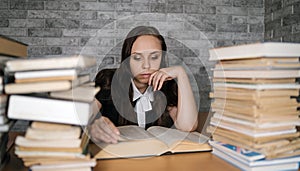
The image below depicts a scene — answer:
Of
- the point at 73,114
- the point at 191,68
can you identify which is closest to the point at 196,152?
the point at 73,114

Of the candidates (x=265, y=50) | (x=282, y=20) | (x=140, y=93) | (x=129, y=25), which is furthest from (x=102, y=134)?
(x=282, y=20)

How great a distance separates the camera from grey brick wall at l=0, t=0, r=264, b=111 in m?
2.07

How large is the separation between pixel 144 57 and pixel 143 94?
0.22m

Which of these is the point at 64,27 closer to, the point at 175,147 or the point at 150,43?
the point at 150,43

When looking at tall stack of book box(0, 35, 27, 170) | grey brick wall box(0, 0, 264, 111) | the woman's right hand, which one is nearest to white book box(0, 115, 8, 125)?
tall stack of book box(0, 35, 27, 170)

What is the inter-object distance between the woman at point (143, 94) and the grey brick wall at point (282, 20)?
0.81 meters

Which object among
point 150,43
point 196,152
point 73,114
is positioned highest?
point 150,43

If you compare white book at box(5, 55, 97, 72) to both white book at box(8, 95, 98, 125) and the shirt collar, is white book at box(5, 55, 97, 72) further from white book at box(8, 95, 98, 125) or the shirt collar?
the shirt collar

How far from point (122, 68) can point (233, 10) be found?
1.03 m

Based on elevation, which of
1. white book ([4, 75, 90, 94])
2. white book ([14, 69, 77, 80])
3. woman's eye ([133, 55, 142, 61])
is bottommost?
white book ([4, 75, 90, 94])

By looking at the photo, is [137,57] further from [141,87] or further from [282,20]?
[282,20]

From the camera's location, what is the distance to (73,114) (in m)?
0.59

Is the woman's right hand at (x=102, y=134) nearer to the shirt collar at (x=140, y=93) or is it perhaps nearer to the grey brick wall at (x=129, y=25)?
the shirt collar at (x=140, y=93)

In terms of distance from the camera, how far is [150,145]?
0.81 meters
